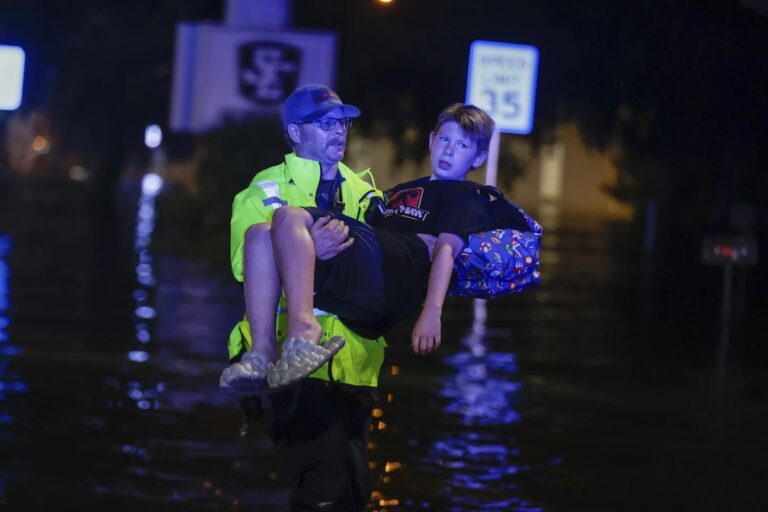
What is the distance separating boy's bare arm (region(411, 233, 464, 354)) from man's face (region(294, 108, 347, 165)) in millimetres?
490

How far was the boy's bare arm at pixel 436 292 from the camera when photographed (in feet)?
17.7

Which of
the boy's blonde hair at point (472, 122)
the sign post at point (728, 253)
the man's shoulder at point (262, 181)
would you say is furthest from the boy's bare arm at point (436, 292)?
the sign post at point (728, 253)

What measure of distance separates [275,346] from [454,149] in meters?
1.00

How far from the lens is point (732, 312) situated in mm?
17781

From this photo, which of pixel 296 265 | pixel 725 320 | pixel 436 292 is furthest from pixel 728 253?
pixel 296 265

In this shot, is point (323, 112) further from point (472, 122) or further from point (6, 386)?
point (6, 386)

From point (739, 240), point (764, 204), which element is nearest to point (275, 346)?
point (739, 240)

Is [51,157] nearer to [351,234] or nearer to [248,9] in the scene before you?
[248,9]

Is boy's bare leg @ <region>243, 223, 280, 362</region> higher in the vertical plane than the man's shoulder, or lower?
lower

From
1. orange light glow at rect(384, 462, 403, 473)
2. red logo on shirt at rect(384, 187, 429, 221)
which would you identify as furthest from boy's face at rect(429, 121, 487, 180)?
orange light glow at rect(384, 462, 403, 473)

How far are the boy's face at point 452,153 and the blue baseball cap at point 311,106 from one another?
0.33 meters

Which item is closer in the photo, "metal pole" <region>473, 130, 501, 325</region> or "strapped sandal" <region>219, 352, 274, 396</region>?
"strapped sandal" <region>219, 352, 274, 396</region>

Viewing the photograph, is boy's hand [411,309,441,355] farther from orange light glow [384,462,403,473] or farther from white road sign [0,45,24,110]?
white road sign [0,45,24,110]

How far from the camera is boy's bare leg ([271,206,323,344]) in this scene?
5074mm
